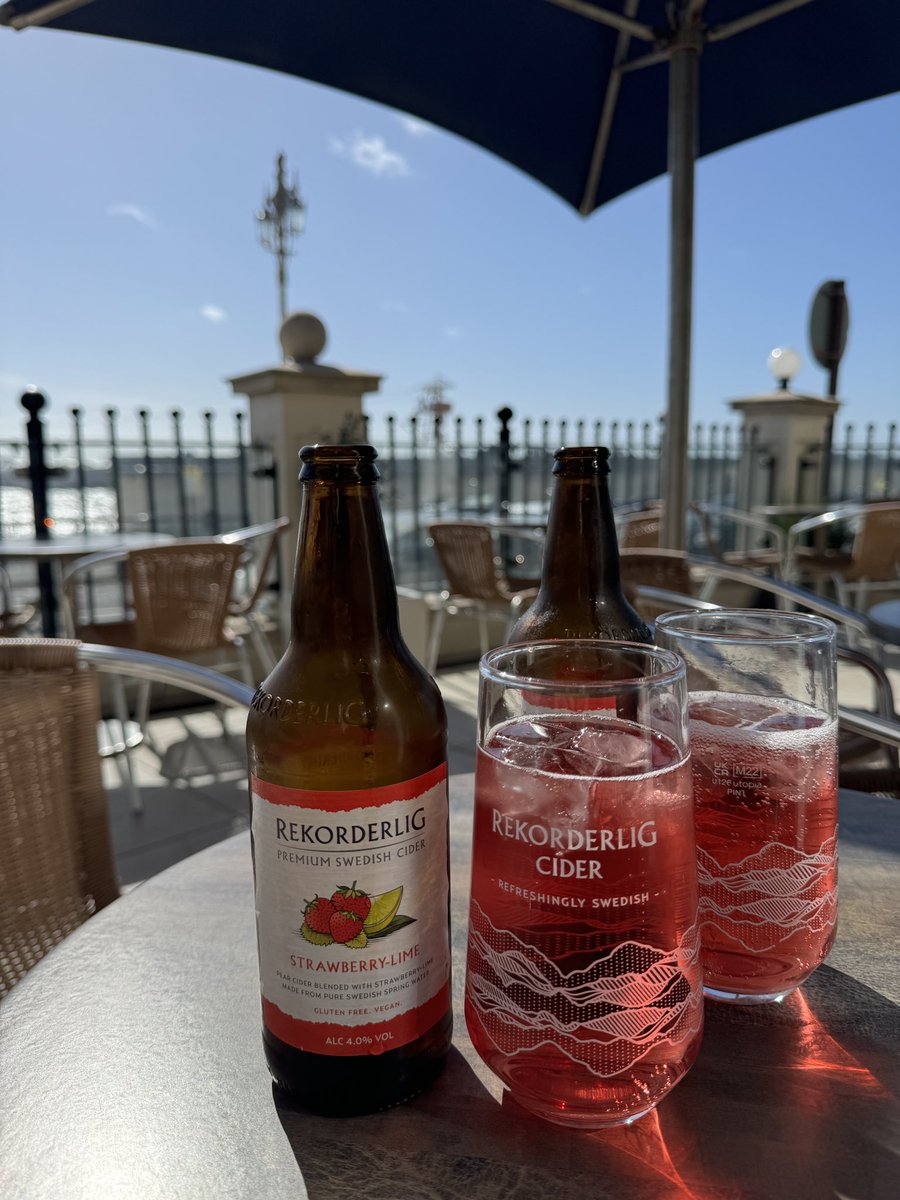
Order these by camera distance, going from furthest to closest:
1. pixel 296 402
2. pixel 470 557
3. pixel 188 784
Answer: pixel 296 402, pixel 470 557, pixel 188 784

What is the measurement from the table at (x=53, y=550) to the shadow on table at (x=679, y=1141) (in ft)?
10.1

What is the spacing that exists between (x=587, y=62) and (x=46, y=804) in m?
3.72

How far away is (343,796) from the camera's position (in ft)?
1.67

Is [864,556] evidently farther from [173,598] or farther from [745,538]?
[173,598]

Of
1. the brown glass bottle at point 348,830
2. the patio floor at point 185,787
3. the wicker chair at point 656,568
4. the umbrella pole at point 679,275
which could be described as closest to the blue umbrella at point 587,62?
the umbrella pole at point 679,275

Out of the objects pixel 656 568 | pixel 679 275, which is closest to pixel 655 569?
pixel 656 568

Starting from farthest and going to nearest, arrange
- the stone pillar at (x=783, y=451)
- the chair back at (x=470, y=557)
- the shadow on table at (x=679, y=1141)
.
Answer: the stone pillar at (x=783, y=451) → the chair back at (x=470, y=557) → the shadow on table at (x=679, y=1141)

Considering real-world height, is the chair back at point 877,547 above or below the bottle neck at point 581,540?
below

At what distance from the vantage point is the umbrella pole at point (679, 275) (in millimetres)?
2939

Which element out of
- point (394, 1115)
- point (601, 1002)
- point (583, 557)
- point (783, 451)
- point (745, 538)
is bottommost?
point (745, 538)

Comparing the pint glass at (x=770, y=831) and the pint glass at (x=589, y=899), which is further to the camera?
the pint glass at (x=770, y=831)

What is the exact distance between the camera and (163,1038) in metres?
0.59

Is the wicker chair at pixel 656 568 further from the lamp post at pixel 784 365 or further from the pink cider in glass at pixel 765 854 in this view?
the lamp post at pixel 784 365

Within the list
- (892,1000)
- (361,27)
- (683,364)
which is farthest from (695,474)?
(892,1000)
